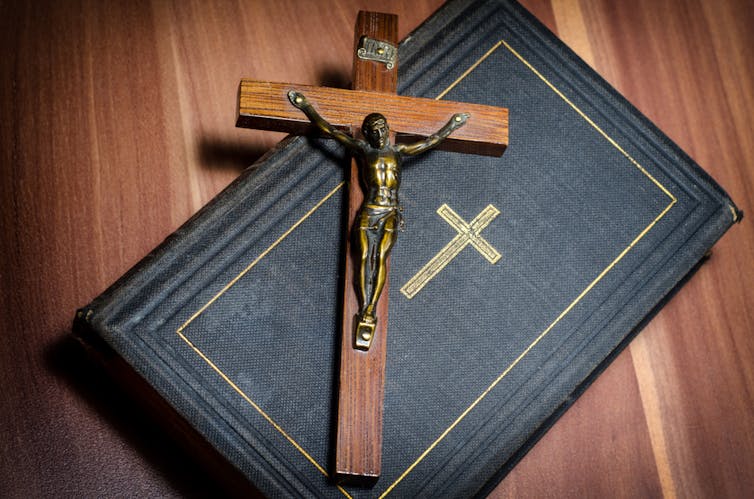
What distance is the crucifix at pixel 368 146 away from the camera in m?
1.63

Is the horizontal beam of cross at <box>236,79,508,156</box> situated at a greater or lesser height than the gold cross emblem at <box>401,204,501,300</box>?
greater

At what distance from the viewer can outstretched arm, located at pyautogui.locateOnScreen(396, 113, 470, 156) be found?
5.75 ft

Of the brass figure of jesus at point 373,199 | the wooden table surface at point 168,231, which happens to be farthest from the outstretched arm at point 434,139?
the wooden table surface at point 168,231

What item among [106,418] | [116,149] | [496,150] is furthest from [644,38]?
[106,418]

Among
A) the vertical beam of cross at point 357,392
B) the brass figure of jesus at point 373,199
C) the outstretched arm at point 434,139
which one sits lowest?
the vertical beam of cross at point 357,392

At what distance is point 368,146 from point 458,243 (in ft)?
0.94

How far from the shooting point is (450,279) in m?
1.85

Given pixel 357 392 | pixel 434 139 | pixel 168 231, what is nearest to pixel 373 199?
pixel 434 139

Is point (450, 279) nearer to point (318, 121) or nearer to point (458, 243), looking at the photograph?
point (458, 243)

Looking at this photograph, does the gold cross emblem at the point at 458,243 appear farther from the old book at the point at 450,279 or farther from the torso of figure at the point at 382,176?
the torso of figure at the point at 382,176

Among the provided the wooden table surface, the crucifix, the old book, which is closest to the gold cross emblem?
the old book

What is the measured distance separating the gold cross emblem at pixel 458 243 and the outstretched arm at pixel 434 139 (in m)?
0.17

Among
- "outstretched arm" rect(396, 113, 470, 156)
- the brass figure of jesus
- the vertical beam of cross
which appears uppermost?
"outstretched arm" rect(396, 113, 470, 156)

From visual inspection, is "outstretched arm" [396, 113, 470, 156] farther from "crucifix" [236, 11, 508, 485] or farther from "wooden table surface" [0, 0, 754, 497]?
"wooden table surface" [0, 0, 754, 497]
